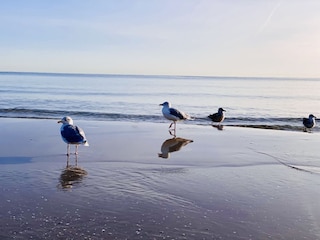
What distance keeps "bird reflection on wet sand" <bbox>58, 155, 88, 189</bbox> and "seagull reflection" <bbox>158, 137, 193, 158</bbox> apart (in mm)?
2603

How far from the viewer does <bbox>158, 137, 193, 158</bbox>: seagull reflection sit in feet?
37.3

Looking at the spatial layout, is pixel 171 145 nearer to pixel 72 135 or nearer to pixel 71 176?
pixel 72 135

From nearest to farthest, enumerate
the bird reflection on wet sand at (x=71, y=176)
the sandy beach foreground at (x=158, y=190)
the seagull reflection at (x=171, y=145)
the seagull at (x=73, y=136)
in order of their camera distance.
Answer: the sandy beach foreground at (x=158, y=190)
the bird reflection on wet sand at (x=71, y=176)
the seagull at (x=73, y=136)
the seagull reflection at (x=171, y=145)

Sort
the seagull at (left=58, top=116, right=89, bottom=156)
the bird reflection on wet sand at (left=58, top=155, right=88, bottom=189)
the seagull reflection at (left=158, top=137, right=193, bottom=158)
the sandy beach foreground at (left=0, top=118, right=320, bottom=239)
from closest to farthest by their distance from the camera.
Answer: the sandy beach foreground at (left=0, top=118, right=320, bottom=239) → the bird reflection on wet sand at (left=58, top=155, right=88, bottom=189) → the seagull at (left=58, top=116, right=89, bottom=156) → the seagull reflection at (left=158, top=137, right=193, bottom=158)

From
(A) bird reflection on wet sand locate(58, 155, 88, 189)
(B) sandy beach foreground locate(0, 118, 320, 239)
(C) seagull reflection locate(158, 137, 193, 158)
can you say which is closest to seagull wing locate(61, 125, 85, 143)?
(B) sandy beach foreground locate(0, 118, 320, 239)

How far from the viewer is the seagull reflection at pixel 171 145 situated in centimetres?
1138

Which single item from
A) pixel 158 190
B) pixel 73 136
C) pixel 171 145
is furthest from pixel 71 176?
pixel 171 145

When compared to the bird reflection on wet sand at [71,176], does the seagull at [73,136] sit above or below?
above

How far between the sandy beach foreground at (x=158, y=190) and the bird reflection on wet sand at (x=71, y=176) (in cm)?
2

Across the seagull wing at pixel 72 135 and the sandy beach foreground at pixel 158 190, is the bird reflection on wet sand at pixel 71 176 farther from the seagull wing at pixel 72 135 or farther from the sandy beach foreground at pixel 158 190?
the seagull wing at pixel 72 135

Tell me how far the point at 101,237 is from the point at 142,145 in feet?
24.4

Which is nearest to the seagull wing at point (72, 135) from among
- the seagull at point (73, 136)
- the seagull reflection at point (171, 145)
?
the seagull at point (73, 136)

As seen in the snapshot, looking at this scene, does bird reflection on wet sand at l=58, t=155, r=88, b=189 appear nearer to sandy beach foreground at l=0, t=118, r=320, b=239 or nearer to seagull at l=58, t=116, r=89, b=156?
sandy beach foreground at l=0, t=118, r=320, b=239

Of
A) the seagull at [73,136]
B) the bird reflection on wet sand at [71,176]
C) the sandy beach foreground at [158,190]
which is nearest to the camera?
the sandy beach foreground at [158,190]
